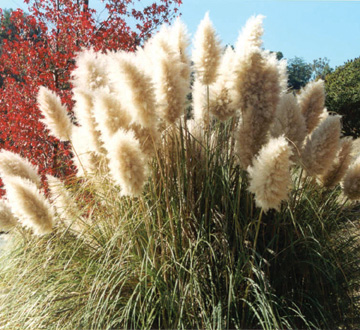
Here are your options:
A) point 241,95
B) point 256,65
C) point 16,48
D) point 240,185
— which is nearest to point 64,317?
point 240,185

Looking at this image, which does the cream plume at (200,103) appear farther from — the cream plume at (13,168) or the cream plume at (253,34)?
the cream plume at (13,168)

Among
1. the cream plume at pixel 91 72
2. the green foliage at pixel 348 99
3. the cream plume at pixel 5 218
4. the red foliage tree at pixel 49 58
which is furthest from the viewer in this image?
the green foliage at pixel 348 99

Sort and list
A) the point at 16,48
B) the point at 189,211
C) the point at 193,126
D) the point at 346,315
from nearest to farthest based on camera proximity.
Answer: the point at 189,211, the point at 346,315, the point at 193,126, the point at 16,48

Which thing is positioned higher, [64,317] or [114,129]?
[114,129]

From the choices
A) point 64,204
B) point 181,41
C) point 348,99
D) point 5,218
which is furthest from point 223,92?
point 348,99

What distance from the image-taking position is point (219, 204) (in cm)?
245

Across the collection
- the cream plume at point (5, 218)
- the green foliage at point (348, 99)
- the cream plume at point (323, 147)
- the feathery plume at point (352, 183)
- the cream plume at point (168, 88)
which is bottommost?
the green foliage at point (348, 99)

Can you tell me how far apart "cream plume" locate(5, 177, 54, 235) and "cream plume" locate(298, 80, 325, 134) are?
5.53 feet

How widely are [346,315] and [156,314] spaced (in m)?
1.24

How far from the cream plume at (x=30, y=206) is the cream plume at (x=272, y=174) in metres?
1.13

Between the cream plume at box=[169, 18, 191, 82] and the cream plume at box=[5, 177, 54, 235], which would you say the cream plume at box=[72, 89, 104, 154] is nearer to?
the cream plume at box=[5, 177, 54, 235]

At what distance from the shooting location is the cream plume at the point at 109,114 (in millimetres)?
2021

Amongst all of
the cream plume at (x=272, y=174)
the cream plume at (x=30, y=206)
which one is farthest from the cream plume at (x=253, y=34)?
the cream plume at (x=30, y=206)

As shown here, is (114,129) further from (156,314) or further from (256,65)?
(156,314)
